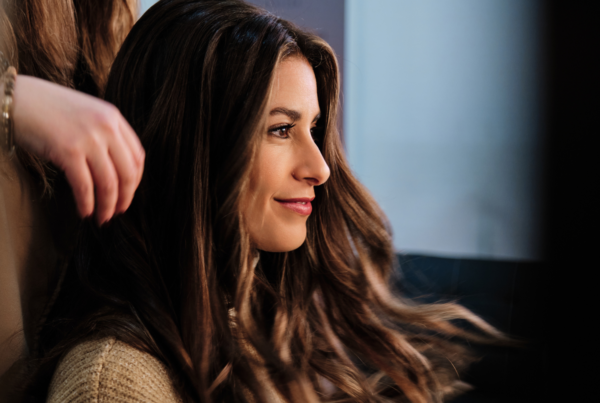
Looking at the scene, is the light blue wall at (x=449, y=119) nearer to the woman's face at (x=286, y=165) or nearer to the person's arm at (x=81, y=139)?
the woman's face at (x=286, y=165)

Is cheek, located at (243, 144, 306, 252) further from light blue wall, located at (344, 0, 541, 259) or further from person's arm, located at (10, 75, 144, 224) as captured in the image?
light blue wall, located at (344, 0, 541, 259)

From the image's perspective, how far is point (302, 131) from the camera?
0.82 metres

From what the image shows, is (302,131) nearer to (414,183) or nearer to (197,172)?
(197,172)

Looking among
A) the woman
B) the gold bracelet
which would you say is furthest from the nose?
the gold bracelet

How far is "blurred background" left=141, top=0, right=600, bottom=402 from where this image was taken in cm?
187

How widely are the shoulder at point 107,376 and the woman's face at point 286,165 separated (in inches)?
10.8

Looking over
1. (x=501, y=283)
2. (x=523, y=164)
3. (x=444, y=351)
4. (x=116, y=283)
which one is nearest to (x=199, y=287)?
(x=116, y=283)

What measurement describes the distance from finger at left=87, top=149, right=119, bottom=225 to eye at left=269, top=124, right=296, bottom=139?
1.32 ft

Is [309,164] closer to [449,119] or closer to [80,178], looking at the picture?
[80,178]

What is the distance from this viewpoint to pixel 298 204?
0.85m

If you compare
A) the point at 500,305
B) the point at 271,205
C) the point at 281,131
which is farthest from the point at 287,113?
the point at 500,305

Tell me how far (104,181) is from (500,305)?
176 cm

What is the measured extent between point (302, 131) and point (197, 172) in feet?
0.65

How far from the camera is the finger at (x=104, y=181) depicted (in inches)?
15.9
